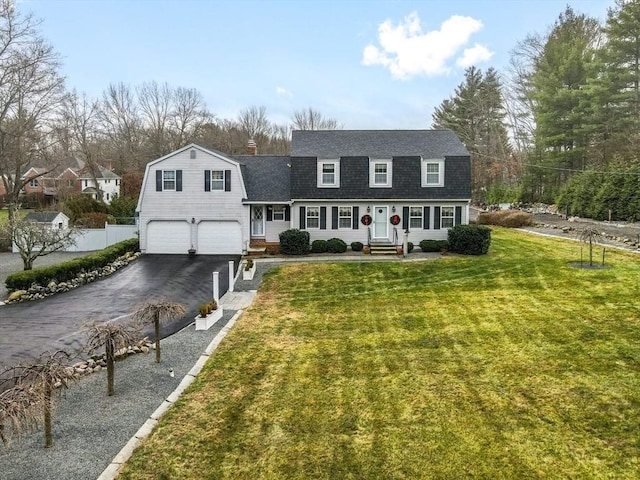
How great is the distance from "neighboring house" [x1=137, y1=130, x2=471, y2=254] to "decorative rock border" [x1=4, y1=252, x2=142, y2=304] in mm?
3258

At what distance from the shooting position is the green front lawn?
20.6 feet

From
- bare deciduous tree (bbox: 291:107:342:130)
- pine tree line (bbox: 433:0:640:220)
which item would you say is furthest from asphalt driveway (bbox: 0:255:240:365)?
bare deciduous tree (bbox: 291:107:342:130)

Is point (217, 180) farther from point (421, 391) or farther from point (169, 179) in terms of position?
point (421, 391)

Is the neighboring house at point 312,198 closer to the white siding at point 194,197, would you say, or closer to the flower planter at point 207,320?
the white siding at point 194,197

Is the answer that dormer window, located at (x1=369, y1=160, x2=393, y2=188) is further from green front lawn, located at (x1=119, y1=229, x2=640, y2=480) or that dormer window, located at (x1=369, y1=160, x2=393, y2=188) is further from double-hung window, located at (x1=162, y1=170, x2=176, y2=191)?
double-hung window, located at (x1=162, y1=170, x2=176, y2=191)

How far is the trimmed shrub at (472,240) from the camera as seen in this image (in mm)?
21617

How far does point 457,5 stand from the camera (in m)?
21.4

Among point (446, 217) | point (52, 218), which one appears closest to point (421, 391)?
point (446, 217)

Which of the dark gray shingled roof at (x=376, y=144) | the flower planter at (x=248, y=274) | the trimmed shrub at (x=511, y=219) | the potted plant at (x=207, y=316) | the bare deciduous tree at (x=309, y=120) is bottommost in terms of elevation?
the potted plant at (x=207, y=316)

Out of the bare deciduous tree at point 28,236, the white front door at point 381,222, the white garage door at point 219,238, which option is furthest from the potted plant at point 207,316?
the white front door at point 381,222

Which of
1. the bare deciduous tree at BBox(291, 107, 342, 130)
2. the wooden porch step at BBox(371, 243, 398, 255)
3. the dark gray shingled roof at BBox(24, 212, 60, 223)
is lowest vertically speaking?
the wooden porch step at BBox(371, 243, 398, 255)

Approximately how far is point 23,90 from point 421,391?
3263 centimetres

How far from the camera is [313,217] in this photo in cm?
2419

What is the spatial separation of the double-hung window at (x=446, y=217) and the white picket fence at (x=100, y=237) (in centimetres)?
1828
